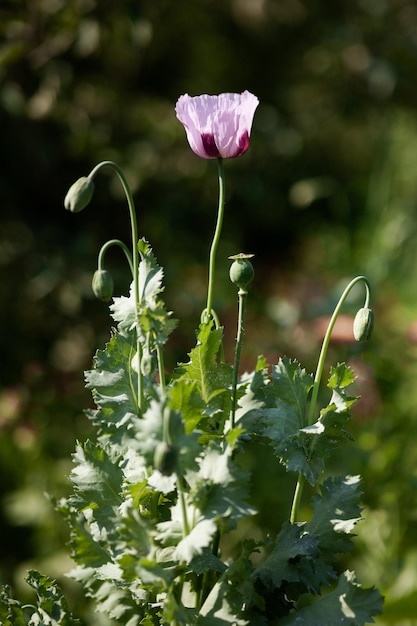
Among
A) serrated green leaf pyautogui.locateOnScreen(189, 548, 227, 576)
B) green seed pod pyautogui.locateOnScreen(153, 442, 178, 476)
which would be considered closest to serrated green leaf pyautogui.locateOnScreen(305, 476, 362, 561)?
serrated green leaf pyautogui.locateOnScreen(189, 548, 227, 576)

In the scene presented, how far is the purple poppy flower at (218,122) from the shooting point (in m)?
0.75

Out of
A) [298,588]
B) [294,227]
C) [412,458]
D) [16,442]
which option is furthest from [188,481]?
[294,227]

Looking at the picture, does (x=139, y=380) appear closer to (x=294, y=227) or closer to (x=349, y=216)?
(x=294, y=227)

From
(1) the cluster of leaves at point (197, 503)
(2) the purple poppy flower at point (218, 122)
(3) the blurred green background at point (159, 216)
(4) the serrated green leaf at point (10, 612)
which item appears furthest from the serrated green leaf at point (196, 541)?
(3) the blurred green background at point (159, 216)

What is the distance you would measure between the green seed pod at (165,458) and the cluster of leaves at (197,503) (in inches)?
1.2

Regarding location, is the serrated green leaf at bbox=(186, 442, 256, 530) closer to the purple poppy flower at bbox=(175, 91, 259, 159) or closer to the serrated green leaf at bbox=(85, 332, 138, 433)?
the serrated green leaf at bbox=(85, 332, 138, 433)

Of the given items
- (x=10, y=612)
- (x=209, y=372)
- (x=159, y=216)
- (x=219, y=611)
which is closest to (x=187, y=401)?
(x=209, y=372)

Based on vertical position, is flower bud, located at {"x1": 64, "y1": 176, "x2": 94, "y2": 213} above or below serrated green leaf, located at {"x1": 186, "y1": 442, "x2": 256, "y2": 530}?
above

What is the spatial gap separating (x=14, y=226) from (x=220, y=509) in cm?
143

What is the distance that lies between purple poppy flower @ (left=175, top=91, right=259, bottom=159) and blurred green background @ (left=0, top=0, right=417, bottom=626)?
74 cm

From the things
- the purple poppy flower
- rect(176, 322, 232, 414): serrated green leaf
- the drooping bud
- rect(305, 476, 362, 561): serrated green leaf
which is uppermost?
the purple poppy flower

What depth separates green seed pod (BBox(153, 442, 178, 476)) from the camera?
617 millimetres

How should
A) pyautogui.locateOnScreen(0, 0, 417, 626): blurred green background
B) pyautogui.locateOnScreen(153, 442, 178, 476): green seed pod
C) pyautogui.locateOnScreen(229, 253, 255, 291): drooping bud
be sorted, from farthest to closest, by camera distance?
pyautogui.locateOnScreen(0, 0, 417, 626): blurred green background, pyautogui.locateOnScreen(229, 253, 255, 291): drooping bud, pyautogui.locateOnScreen(153, 442, 178, 476): green seed pod

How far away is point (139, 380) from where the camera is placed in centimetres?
75
